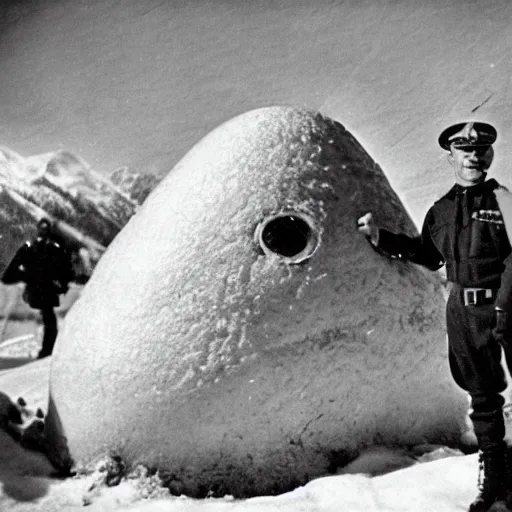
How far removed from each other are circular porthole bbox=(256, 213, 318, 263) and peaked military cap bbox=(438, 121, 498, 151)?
2.09 ft

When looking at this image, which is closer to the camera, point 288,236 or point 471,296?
point 471,296

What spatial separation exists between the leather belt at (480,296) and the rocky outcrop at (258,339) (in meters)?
0.59

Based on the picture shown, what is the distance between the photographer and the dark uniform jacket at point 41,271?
4820 mm

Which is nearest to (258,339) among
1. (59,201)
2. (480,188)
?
(480,188)

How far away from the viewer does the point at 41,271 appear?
16.1 ft

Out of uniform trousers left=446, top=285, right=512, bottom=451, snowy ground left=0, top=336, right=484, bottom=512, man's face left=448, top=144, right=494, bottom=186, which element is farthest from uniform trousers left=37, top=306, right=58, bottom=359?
man's face left=448, top=144, right=494, bottom=186

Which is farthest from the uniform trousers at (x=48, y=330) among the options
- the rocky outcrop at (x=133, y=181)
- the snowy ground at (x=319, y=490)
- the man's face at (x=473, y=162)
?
the man's face at (x=473, y=162)

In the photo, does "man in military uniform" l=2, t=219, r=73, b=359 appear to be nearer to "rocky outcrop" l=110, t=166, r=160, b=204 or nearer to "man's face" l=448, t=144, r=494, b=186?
"rocky outcrop" l=110, t=166, r=160, b=204

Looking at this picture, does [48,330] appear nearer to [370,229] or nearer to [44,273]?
[44,273]

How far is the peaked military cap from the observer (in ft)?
4.25

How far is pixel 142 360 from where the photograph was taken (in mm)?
1812

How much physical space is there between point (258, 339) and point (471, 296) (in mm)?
734

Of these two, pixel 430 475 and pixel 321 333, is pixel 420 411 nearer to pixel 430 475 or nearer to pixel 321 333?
pixel 430 475

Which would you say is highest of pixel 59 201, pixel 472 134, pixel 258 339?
pixel 59 201
